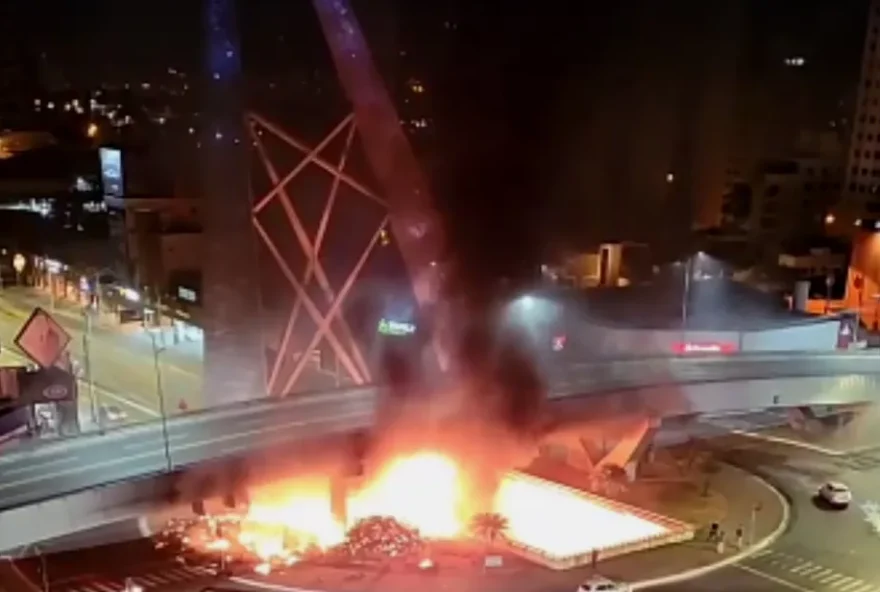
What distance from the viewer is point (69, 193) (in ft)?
28.3

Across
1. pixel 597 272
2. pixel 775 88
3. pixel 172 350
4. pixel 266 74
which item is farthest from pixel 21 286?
pixel 775 88

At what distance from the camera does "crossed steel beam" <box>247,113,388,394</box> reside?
A: 770 centimetres

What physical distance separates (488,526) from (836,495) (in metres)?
2.62

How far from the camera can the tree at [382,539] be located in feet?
21.6

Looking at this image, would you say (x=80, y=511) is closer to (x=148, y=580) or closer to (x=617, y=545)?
(x=148, y=580)

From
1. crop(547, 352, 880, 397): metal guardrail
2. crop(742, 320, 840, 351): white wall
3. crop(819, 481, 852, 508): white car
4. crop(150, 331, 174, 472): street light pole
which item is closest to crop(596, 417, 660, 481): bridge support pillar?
crop(547, 352, 880, 397): metal guardrail

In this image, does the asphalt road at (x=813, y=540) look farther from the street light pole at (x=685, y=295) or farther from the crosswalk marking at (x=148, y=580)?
the crosswalk marking at (x=148, y=580)

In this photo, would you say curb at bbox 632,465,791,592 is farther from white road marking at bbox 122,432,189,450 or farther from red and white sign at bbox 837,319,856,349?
red and white sign at bbox 837,319,856,349

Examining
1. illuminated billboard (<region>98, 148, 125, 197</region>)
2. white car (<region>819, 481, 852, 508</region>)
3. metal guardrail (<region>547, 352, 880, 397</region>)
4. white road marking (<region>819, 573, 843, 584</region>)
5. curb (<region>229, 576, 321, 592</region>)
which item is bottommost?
white road marking (<region>819, 573, 843, 584</region>)

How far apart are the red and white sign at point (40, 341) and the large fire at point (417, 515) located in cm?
161

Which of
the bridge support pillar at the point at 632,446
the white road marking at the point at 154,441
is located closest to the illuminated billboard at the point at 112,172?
the white road marking at the point at 154,441

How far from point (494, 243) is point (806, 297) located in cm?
463

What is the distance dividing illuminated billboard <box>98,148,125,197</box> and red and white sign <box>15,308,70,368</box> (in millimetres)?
1197

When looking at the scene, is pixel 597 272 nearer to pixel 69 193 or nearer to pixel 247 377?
pixel 247 377
